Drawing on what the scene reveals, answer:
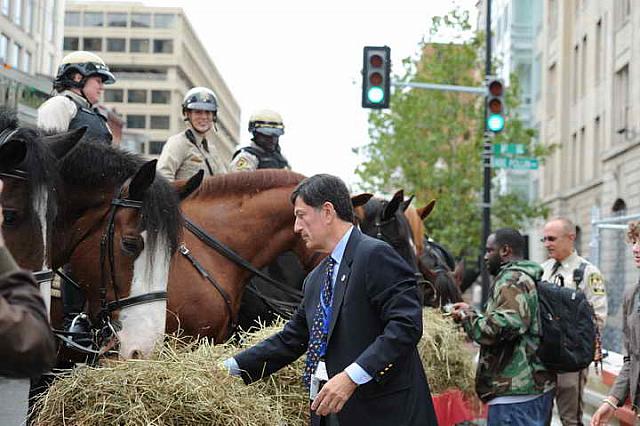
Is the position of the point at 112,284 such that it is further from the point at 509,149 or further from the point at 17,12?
the point at 17,12

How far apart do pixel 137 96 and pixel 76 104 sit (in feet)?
360

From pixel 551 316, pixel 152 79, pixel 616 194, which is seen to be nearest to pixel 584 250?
pixel 616 194

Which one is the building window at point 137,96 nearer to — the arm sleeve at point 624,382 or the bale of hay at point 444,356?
the bale of hay at point 444,356

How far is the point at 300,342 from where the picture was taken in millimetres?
5578

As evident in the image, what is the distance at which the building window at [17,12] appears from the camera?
27.1m

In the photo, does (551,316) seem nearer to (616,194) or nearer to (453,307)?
(453,307)

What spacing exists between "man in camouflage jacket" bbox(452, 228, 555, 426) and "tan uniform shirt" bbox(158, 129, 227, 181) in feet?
8.58

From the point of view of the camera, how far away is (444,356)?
28.8 ft

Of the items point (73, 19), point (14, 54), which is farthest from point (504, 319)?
point (73, 19)

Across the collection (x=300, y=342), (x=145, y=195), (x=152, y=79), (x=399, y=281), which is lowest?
(x=300, y=342)

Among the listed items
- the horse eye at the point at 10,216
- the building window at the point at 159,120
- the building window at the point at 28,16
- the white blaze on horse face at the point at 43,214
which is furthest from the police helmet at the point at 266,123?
the building window at the point at 159,120

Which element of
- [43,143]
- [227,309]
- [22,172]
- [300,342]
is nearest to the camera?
[22,172]

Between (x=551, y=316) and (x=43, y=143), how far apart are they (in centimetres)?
380

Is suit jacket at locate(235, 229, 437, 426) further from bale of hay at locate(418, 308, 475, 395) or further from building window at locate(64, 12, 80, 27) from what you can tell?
building window at locate(64, 12, 80, 27)
